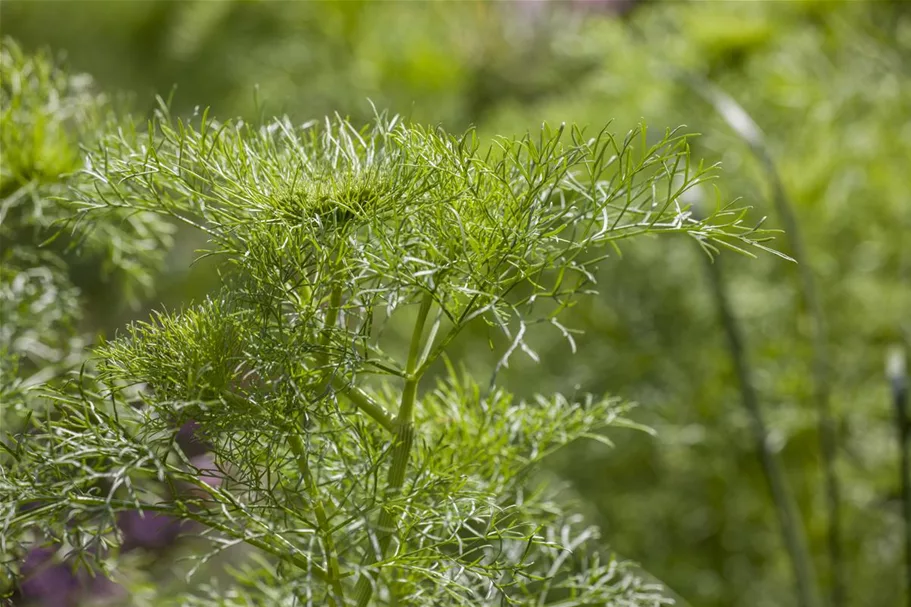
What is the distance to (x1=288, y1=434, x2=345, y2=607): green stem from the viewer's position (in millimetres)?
270

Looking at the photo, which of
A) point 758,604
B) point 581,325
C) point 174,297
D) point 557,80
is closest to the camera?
point 758,604

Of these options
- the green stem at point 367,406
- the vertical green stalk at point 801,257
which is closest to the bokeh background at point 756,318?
the vertical green stalk at point 801,257

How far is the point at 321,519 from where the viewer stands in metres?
0.28

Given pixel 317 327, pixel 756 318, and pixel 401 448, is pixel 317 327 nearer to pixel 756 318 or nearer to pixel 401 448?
pixel 401 448

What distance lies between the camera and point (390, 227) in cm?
28

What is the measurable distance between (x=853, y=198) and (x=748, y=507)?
0.92ft

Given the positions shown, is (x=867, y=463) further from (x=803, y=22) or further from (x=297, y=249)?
(x=297, y=249)

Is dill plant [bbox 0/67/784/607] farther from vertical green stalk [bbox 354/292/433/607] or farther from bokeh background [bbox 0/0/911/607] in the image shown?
bokeh background [bbox 0/0/911/607]

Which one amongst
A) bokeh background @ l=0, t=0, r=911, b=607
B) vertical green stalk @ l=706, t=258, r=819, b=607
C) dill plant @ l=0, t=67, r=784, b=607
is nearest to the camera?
dill plant @ l=0, t=67, r=784, b=607

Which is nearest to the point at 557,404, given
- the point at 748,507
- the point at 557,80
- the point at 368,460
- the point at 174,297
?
the point at 368,460

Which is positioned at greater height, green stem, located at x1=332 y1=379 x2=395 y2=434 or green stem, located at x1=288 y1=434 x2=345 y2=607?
green stem, located at x1=332 y1=379 x2=395 y2=434

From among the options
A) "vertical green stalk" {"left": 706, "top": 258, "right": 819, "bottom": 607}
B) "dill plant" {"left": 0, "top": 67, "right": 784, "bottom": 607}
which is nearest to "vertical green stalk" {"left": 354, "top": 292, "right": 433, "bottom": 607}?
"dill plant" {"left": 0, "top": 67, "right": 784, "bottom": 607}

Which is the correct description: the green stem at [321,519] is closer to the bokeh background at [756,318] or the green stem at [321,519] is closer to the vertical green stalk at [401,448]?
the vertical green stalk at [401,448]

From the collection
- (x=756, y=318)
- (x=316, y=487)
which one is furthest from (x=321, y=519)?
(x=756, y=318)
